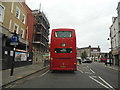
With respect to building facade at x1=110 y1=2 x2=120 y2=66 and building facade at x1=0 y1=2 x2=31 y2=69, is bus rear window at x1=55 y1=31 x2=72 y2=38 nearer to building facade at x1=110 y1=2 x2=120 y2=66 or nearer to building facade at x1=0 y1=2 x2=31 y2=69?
building facade at x1=0 y1=2 x2=31 y2=69

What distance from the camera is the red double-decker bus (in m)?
12.5

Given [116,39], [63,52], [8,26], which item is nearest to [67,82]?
[63,52]

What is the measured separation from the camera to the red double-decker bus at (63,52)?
12477mm

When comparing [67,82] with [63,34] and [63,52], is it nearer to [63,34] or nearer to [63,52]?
[63,52]

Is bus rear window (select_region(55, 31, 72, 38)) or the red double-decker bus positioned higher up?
bus rear window (select_region(55, 31, 72, 38))

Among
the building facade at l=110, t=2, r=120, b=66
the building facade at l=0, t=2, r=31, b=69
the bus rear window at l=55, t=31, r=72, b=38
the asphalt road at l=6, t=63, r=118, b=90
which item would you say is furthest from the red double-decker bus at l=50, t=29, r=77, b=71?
the building facade at l=110, t=2, r=120, b=66

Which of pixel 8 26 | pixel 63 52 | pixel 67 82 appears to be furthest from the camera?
pixel 8 26

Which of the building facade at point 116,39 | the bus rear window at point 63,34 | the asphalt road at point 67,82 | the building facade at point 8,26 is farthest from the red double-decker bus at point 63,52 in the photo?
the building facade at point 116,39

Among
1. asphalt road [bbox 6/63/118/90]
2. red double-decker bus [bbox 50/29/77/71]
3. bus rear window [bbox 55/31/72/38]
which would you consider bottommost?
asphalt road [bbox 6/63/118/90]

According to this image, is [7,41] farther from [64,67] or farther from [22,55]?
[64,67]

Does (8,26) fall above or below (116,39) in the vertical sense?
above

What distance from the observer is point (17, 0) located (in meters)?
20.8

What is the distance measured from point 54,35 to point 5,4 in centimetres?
922

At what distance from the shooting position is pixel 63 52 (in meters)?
12.5
